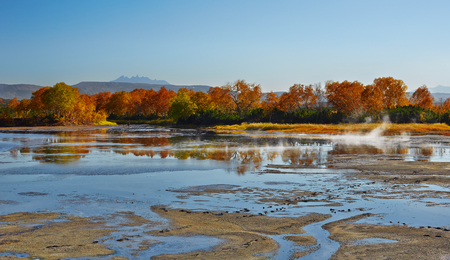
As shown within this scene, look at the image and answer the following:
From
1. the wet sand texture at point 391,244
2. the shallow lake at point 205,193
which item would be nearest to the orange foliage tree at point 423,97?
the shallow lake at point 205,193

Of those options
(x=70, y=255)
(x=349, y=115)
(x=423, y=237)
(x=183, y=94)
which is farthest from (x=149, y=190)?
(x=183, y=94)

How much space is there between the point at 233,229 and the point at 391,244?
2896 millimetres

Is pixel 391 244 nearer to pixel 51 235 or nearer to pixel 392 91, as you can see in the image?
pixel 51 235

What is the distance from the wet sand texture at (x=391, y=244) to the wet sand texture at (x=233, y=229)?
0.79m

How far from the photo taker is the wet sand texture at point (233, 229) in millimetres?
6281

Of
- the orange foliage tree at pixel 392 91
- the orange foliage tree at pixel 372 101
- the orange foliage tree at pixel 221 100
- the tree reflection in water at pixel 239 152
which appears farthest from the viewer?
the orange foliage tree at pixel 221 100

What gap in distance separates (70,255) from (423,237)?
609cm

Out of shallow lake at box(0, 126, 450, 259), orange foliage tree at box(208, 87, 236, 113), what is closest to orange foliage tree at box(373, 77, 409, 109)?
orange foliage tree at box(208, 87, 236, 113)

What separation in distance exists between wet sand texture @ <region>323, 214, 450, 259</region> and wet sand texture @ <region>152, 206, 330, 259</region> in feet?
2.60

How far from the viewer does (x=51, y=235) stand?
23.3 feet

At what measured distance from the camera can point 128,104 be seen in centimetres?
15362

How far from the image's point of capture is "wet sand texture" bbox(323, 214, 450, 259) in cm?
609

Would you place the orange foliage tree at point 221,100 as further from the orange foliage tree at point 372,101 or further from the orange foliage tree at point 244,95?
the orange foliage tree at point 372,101

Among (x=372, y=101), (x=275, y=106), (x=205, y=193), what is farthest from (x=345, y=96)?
(x=205, y=193)
